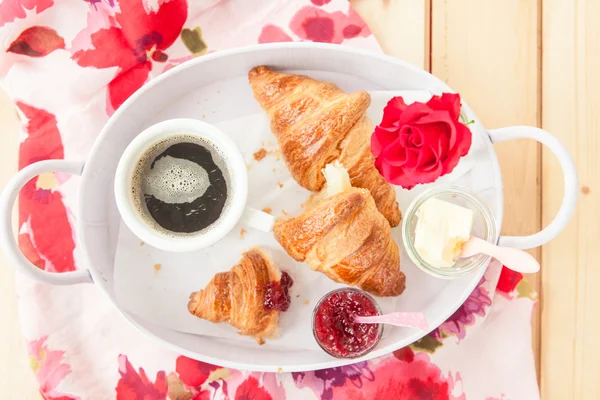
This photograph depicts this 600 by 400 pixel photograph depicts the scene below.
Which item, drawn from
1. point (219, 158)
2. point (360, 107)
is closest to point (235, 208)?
point (219, 158)

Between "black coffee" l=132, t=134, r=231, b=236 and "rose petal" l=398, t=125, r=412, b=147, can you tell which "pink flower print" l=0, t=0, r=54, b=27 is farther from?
"rose petal" l=398, t=125, r=412, b=147

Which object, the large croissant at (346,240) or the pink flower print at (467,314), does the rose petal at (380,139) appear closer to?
the large croissant at (346,240)

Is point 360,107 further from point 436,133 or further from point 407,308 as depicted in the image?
point 407,308

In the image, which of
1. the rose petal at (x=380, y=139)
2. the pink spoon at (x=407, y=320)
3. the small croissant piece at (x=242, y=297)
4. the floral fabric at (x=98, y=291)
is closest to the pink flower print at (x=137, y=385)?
the floral fabric at (x=98, y=291)

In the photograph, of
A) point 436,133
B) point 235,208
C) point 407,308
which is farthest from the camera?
point 407,308

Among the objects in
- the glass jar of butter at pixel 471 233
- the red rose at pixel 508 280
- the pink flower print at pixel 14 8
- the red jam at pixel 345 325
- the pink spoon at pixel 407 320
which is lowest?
the red rose at pixel 508 280
